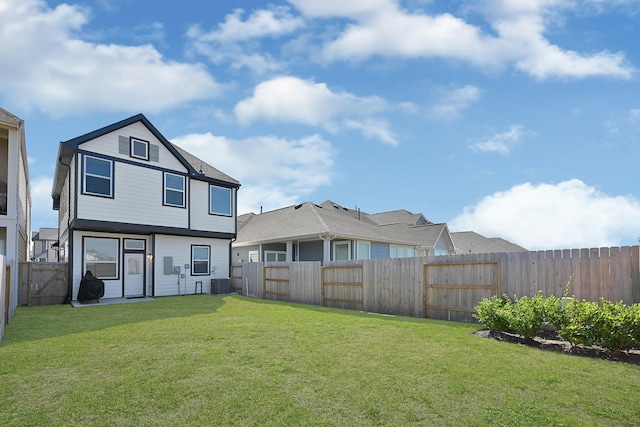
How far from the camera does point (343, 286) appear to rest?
12266 millimetres

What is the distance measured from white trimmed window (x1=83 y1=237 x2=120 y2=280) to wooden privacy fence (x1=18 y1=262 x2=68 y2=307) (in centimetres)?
90

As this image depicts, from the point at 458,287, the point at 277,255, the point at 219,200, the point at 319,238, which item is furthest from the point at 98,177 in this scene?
the point at 458,287

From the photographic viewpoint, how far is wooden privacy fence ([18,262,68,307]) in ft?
42.4

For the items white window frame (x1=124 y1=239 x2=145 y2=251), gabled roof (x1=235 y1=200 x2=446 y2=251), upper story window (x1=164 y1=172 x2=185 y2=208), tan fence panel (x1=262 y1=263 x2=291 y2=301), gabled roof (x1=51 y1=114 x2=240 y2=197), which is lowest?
tan fence panel (x1=262 y1=263 x2=291 y2=301)

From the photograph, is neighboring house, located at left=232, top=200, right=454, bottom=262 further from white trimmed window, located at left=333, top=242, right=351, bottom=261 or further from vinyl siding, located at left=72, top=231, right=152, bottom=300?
vinyl siding, located at left=72, top=231, right=152, bottom=300

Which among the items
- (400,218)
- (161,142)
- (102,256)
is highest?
(161,142)

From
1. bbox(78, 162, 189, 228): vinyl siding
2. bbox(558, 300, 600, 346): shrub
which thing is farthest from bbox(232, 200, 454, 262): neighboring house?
bbox(558, 300, 600, 346): shrub

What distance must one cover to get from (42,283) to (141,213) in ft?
13.5

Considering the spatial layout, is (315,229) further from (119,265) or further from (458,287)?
(458,287)

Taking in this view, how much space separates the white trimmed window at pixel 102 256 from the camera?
14.8m

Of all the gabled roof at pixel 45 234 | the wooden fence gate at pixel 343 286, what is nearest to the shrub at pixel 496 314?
the wooden fence gate at pixel 343 286

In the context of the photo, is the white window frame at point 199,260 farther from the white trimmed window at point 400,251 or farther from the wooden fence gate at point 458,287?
the wooden fence gate at point 458,287

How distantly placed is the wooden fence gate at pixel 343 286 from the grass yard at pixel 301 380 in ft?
13.6

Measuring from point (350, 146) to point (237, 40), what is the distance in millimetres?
6222
